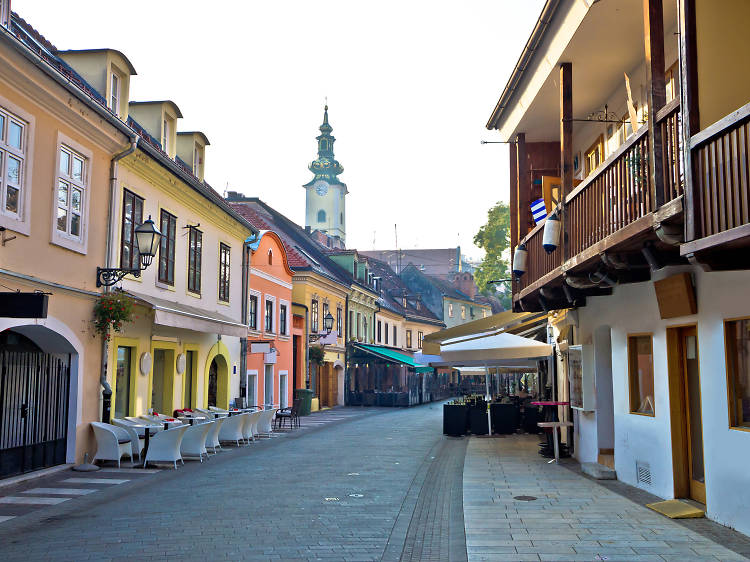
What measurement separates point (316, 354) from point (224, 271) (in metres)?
11.5

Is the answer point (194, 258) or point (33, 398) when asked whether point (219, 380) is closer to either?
point (194, 258)

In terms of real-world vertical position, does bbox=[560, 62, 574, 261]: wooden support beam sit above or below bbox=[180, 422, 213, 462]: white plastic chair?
above

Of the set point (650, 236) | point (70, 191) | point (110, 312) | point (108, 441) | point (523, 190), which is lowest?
point (108, 441)

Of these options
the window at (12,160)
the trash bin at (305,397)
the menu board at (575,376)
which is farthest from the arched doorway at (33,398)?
the trash bin at (305,397)

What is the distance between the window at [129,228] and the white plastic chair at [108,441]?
3151mm

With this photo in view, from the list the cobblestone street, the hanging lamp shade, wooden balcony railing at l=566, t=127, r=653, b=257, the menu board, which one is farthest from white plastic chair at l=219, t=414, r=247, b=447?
wooden balcony railing at l=566, t=127, r=653, b=257

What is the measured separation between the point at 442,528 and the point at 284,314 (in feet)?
69.6

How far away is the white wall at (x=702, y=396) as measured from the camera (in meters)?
7.60

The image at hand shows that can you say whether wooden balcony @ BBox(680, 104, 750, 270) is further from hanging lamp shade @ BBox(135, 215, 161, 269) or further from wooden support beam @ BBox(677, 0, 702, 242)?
hanging lamp shade @ BBox(135, 215, 161, 269)

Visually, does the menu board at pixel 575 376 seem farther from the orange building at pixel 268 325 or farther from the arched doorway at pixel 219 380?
the orange building at pixel 268 325

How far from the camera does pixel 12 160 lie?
10867 millimetres

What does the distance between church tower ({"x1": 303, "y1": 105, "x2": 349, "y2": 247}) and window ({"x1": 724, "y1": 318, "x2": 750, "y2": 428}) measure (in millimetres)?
76625

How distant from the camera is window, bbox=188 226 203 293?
738 inches

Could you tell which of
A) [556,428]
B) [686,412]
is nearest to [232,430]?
[556,428]
